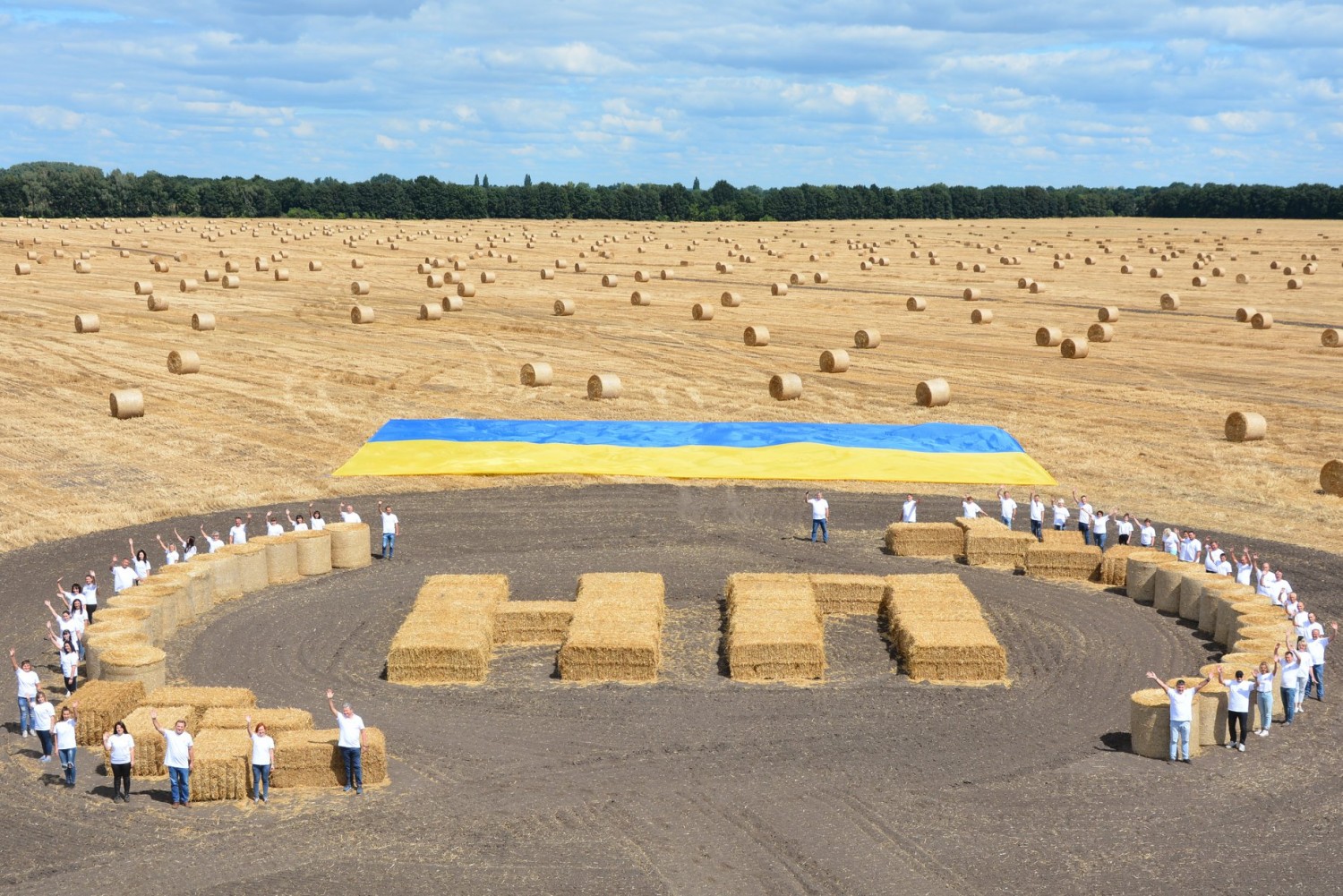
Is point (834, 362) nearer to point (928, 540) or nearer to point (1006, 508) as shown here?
point (1006, 508)

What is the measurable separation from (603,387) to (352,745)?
32.2 metres

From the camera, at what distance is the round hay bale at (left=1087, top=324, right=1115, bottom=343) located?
63094 millimetres

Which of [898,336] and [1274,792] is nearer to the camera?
[1274,792]

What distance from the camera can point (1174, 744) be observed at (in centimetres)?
2056

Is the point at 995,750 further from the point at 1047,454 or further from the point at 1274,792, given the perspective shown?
the point at 1047,454

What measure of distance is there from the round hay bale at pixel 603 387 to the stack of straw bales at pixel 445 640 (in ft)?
79.1

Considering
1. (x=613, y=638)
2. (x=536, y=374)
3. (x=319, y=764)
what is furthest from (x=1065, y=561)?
(x=536, y=374)

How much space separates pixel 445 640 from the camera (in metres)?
24.2

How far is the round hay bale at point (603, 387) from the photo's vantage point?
5088 centimetres

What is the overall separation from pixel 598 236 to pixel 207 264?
53.2m

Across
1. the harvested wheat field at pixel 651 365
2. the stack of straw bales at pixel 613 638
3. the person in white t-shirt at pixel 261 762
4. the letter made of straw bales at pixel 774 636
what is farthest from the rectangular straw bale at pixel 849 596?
the person in white t-shirt at pixel 261 762

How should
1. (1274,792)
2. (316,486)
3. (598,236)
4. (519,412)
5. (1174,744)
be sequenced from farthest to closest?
(598,236) → (519,412) → (316,486) → (1174,744) → (1274,792)

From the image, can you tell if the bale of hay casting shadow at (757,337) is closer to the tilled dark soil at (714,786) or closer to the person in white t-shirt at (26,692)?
the tilled dark soil at (714,786)

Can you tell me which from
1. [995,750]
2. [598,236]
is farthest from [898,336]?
[598,236]
